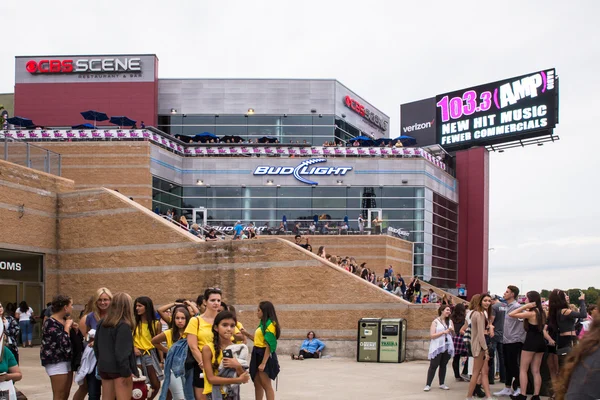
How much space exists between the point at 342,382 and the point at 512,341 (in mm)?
4305

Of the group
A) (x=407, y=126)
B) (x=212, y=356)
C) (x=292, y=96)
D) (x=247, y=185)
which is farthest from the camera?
(x=407, y=126)

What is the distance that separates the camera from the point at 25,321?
2442 cm

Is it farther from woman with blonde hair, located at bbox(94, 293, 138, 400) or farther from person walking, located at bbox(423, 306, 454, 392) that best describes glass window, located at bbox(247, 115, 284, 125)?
woman with blonde hair, located at bbox(94, 293, 138, 400)

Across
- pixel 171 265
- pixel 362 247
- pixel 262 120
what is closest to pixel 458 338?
pixel 171 265

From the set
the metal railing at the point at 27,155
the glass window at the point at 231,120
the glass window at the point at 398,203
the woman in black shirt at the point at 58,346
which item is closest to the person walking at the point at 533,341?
the woman in black shirt at the point at 58,346

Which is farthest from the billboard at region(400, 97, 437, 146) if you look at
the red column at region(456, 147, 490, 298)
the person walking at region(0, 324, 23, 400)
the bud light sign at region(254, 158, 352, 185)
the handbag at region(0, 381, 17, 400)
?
the handbag at region(0, 381, 17, 400)

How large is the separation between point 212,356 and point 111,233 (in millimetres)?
18592

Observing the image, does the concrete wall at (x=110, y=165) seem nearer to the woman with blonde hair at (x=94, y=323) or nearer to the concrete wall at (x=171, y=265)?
the concrete wall at (x=171, y=265)

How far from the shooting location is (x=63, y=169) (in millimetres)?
39531

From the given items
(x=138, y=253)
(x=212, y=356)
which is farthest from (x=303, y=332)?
(x=212, y=356)

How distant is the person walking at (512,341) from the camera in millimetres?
13648

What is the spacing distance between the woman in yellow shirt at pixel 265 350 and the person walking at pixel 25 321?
581 inches

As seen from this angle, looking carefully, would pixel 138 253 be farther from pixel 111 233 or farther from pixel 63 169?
pixel 63 169

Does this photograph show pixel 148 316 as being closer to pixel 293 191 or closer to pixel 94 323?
pixel 94 323
